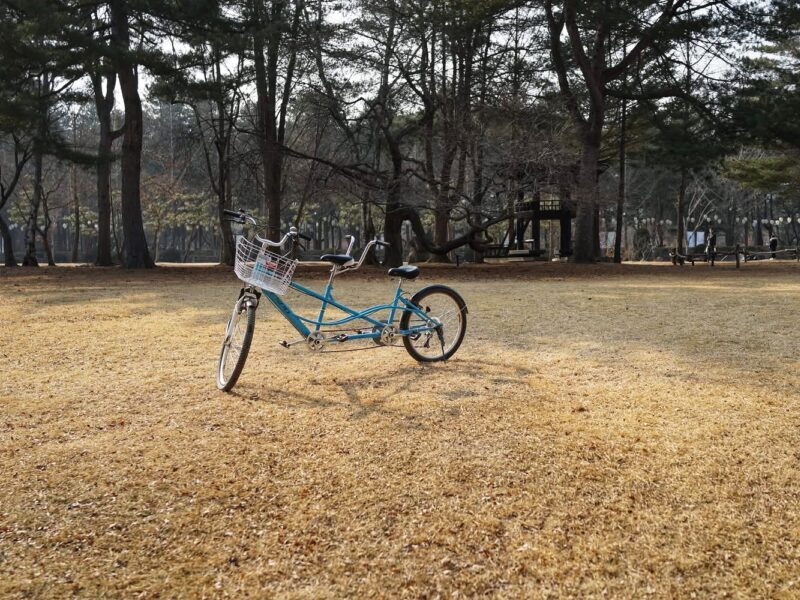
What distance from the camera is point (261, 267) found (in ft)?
12.1

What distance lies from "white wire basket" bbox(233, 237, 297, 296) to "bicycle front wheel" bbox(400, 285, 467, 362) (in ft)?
3.38

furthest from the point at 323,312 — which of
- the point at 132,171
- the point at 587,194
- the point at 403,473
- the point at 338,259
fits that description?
the point at 587,194

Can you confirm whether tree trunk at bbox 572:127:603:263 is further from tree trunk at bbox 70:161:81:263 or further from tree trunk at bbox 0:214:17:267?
tree trunk at bbox 70:161:81:263

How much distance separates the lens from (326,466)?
2.62 m

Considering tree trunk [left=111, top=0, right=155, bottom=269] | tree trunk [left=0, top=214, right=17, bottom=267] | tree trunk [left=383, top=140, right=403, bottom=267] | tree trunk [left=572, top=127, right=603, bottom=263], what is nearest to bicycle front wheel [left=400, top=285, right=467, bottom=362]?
tree trunk [left=383, top=140, right=403, bottom=267]

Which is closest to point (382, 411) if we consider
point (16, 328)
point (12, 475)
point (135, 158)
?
point (12, 475)

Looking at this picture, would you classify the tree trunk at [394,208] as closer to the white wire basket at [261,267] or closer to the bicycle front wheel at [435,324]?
the bicycle front wheel at [435,324]

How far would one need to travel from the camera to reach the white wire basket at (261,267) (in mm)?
3676

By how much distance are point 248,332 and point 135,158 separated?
1525 cm

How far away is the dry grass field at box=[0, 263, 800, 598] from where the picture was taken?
1.87m

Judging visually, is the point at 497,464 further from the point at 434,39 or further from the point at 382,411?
the point at 434,39

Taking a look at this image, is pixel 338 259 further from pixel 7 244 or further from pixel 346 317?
pixel 7 244

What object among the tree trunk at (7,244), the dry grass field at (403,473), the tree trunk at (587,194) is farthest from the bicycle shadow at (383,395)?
the tree trunk at (7,244)

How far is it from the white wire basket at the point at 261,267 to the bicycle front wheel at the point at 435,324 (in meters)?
1.03
